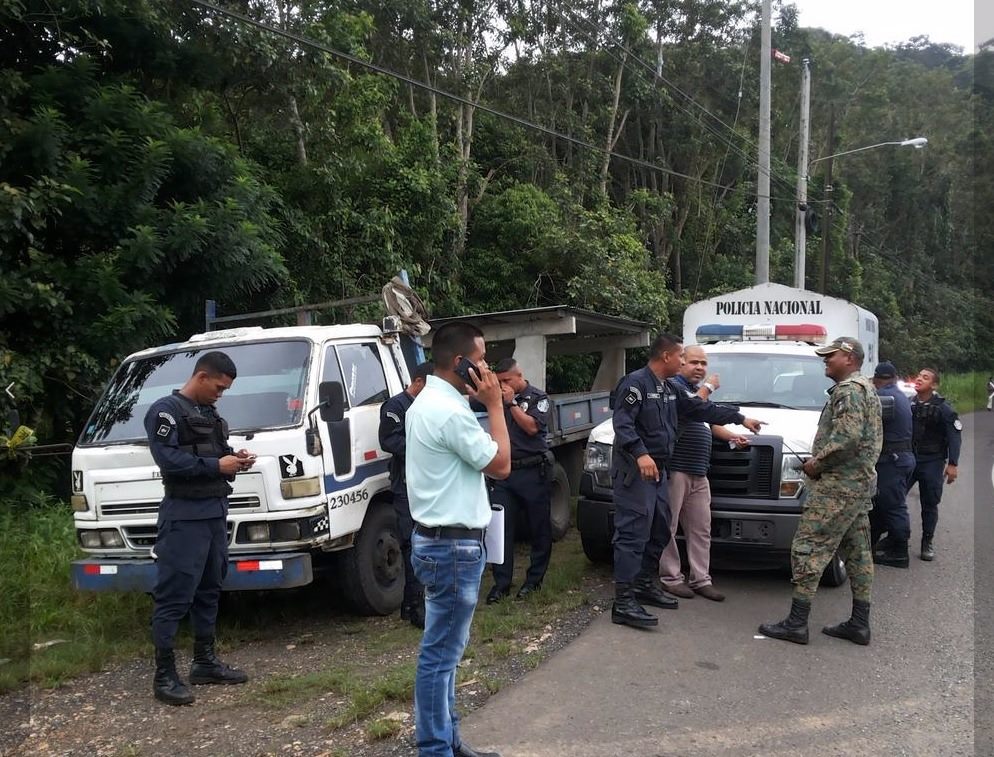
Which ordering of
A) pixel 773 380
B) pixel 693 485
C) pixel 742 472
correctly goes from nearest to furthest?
1. pixel 693 485
2. pixel 742 472
3. pixel 773 380

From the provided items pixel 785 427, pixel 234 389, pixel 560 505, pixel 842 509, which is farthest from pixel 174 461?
pixel 560 505

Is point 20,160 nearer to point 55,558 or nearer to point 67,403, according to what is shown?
point 67,403

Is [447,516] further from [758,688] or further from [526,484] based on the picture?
[526,484]

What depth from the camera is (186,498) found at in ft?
15.4

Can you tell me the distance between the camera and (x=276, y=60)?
11.4m

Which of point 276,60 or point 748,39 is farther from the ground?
point 748,39

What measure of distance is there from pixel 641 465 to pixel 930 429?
164 inches

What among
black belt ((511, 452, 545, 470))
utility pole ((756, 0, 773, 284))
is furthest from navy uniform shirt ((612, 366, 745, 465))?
utility pole ((756, 0, 773, 284))

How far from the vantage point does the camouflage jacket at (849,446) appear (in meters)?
5.34

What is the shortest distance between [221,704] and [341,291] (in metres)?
9.13

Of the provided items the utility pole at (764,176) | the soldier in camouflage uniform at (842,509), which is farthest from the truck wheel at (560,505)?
the utility pole at (764,176)

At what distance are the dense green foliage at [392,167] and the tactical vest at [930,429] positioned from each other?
22.6ft

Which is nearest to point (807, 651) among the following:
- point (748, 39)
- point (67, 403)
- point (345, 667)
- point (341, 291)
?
point (345, 667)

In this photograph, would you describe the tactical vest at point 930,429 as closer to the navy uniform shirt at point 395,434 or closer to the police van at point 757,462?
the police van at point 757,462
